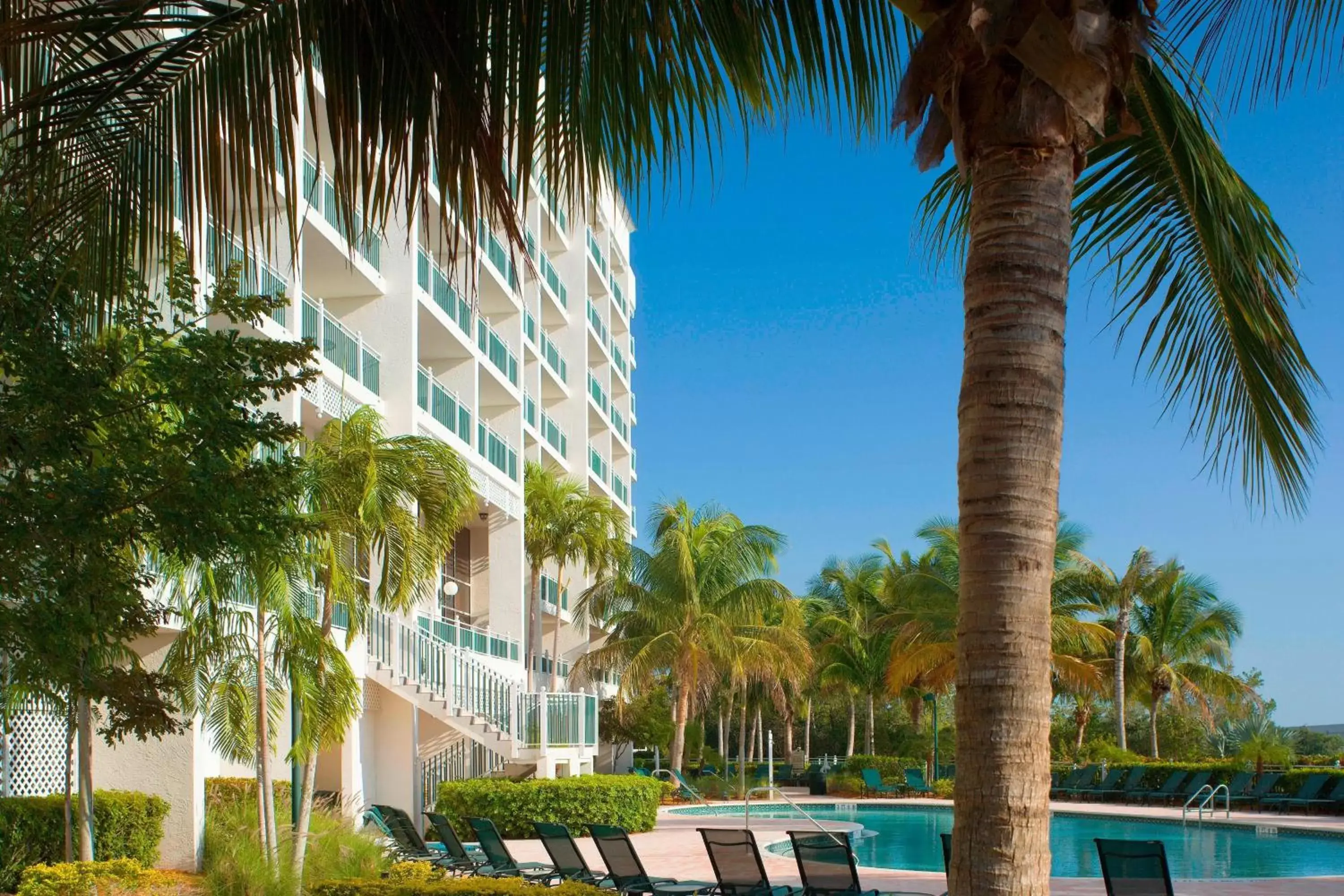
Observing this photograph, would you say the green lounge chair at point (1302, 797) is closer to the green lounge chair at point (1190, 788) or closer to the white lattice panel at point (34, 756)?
the green lounge chair at point (1190, 788)

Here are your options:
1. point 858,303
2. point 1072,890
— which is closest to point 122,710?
point 1072,890

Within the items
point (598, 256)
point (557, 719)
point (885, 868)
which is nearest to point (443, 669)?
point (557, 719)

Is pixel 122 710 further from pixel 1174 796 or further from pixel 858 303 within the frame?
pixel 1174 796

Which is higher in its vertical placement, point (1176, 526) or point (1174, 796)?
point (1176, 526)

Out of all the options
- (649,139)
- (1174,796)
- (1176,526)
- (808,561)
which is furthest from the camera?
(808,561)

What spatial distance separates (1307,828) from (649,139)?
23.2 metres

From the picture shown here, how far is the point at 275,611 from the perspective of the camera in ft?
43.1

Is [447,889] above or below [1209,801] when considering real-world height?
above

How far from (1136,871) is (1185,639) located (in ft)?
109

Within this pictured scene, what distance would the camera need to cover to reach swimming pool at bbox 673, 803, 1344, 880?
18609mm

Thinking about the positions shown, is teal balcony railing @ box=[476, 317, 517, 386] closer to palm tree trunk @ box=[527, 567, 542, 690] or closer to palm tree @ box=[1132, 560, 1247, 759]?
palm tree trunk @ box=[527, 567, 542, 690]

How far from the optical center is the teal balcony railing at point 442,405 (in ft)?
80.4

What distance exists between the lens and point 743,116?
4.74m

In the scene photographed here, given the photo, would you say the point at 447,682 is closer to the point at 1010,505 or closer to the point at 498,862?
the point at 498,862
